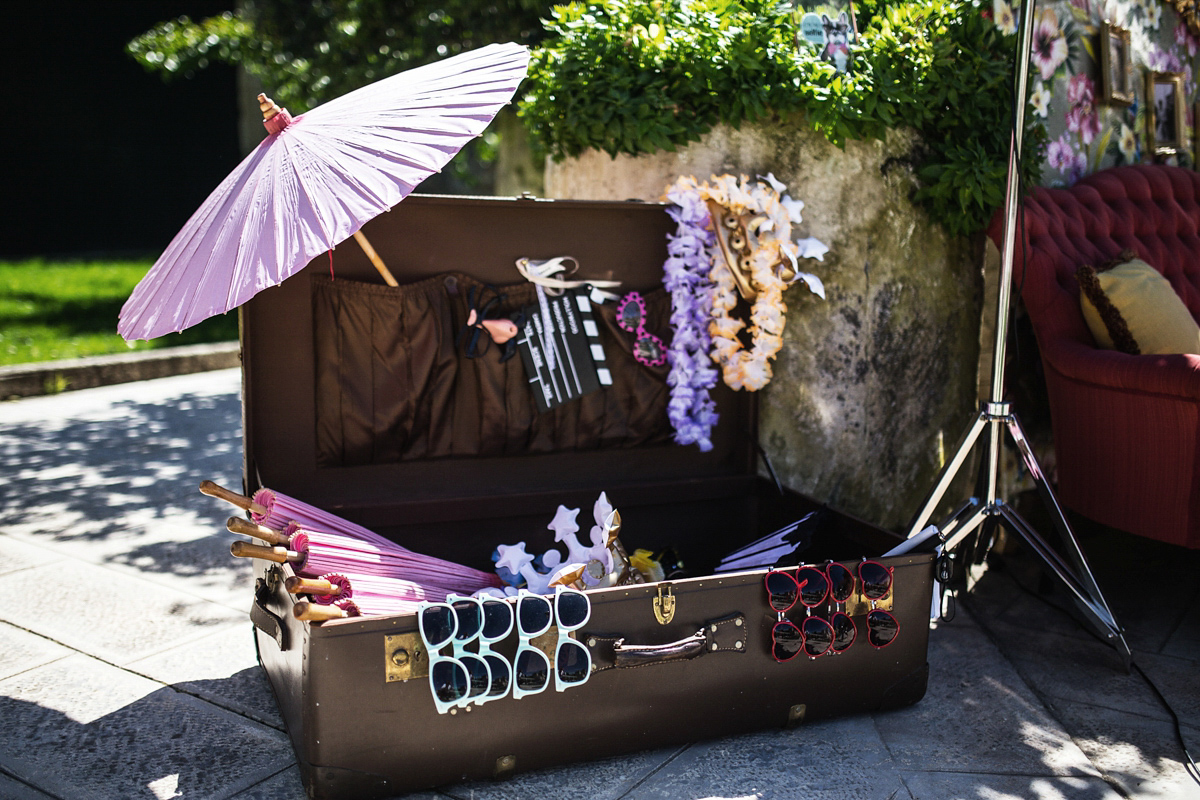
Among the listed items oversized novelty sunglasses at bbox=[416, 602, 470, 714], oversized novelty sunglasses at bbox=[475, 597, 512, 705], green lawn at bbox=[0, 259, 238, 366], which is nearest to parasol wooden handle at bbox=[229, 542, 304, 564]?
oversized novelty sunglasses at bbox=[416, 602, 470, 714]

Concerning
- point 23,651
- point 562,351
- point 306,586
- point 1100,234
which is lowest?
point 23,651

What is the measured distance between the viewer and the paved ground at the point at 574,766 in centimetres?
207

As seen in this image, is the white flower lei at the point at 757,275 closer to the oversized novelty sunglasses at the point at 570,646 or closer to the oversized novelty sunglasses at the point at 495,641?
the oversized novelty sunglasses at the point at 570,646

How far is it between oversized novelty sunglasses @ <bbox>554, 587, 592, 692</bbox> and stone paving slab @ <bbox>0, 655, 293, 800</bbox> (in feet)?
2.40

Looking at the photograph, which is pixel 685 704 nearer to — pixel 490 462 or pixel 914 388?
pixel 490 462

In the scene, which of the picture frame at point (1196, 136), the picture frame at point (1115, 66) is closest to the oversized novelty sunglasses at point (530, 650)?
the picture frame at point (1115, 66)

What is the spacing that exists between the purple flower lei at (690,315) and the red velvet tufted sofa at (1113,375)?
107cm

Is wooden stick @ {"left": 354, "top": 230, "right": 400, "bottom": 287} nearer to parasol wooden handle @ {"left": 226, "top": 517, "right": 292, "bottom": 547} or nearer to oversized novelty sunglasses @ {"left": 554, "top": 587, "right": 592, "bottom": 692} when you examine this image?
parasol wooden handle @ {"left": 226, "top": 517, "right": 292, "bottom": 547}

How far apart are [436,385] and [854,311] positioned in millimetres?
1631

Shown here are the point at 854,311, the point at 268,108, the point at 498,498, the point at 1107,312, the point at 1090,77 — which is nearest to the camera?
the point at 268,108

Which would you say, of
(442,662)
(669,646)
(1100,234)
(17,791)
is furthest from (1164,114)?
(17,791)

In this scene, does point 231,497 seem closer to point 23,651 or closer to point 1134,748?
point 23,651

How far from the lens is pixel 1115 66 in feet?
13.8

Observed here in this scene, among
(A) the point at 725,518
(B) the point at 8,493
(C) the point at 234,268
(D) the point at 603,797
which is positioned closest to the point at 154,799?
(D) the point at 603,797
